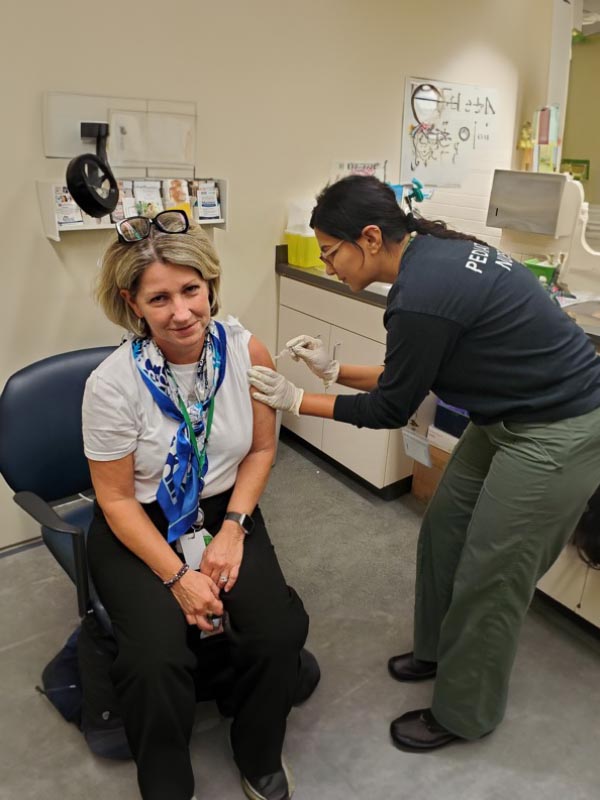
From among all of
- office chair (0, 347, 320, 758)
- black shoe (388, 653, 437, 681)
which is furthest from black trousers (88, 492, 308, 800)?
black shoe (388, 653, 437, 681)

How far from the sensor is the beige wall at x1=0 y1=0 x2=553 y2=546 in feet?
6.96

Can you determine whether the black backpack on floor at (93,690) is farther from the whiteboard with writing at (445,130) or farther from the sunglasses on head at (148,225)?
the whiteboard with writing at (445,130)

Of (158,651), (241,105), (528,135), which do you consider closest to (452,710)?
(158,651)

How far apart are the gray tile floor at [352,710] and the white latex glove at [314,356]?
834 millimetres

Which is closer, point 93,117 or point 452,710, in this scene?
point 452,710

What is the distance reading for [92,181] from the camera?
2021mm

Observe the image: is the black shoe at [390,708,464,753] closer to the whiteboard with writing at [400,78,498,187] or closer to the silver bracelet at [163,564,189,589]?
the silver bracelet at [163,564,189,589]

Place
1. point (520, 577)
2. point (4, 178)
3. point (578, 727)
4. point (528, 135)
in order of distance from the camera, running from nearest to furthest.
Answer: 1. point (520, 577)
2. point (578, 727)
3. point (4, 178)
4. point (528, 135)

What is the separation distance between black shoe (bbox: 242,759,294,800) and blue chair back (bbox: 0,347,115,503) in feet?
2.89

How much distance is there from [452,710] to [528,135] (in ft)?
9.70

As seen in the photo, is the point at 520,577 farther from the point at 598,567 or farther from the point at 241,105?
the point at 241,105

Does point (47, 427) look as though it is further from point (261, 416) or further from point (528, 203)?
point (528, 203)

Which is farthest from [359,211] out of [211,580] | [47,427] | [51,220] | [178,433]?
[51,220]

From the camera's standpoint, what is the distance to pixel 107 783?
1563mm
